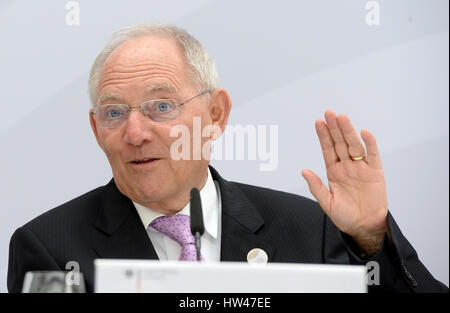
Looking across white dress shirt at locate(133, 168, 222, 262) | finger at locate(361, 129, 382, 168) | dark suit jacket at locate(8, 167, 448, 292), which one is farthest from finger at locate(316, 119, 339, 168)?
white dress shirt at locate(133, 168, 222, 262)

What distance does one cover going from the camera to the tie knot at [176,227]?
87.4 inches

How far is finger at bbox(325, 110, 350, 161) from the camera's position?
6.68 ft

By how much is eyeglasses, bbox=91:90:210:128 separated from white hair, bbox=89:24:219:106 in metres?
0.14

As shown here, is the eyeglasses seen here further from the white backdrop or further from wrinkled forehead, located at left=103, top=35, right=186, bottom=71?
the white backdrop

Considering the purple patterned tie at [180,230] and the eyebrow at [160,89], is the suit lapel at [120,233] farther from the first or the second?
the eyebrow at [160,89]

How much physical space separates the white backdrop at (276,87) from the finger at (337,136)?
3.33 feet

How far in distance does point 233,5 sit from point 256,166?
34.2 inches

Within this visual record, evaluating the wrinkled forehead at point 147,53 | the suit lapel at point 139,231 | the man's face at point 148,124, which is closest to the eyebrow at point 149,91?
the man's face at point 148,124

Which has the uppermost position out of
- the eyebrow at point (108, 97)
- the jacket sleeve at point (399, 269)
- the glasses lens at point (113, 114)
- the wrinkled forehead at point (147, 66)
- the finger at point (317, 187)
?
the wrinkled forehead at point (147, 66)

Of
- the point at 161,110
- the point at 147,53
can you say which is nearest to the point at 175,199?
the point at 161,110

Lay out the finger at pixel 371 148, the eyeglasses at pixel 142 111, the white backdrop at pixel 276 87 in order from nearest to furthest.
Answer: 1. the finger at pixel 371 148
2. the eyeglasses at pixel 142 111
3. the white backdrop at pixel 276 87

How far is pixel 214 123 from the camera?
2.54 m

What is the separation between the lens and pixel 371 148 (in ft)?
6.52

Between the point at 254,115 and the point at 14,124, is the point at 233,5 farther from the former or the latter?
the point at 14,124
